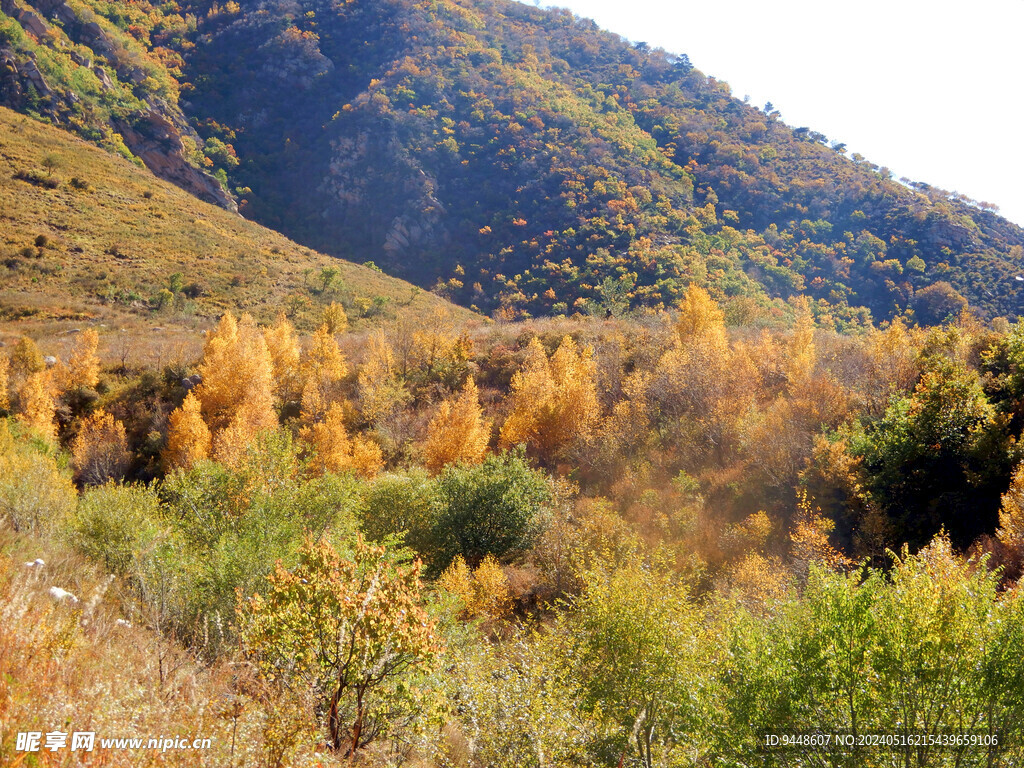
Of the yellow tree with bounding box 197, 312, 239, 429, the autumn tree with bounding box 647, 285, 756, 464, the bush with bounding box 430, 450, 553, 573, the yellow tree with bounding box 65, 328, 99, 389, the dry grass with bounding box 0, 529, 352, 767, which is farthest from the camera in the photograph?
the yellow tree with bounding box 65, 328, 99, 389

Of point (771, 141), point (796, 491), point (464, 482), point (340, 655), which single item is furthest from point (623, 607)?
point (771, 141)

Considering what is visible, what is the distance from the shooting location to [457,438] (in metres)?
40.0

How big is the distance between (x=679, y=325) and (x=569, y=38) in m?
147

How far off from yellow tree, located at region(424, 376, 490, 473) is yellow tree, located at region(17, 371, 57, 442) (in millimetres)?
30139

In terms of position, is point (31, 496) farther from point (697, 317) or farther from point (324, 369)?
point (697, 317)

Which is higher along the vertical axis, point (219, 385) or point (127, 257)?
point (127, 257)

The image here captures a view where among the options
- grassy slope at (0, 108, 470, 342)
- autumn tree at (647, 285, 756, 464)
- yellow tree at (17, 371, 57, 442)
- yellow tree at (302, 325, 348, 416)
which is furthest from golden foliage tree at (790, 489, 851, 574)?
grassy slope at (0, 108, 470, 342)

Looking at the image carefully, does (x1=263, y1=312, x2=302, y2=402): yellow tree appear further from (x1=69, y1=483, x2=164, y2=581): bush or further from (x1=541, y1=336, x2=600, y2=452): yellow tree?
(x1=69, y1=483, x2=164, y2=581): bush

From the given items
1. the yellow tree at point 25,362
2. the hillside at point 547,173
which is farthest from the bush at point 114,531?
the hillside at point 547,173

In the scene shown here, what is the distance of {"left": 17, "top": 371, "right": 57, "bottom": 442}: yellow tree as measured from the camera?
41.7 m

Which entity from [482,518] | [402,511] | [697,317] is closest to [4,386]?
[402,511]

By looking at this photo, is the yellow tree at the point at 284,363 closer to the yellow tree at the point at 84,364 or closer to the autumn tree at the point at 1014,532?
the yellow tree at the point at 84,364

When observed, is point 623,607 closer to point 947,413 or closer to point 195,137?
point 947,413

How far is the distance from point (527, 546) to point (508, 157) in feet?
351
